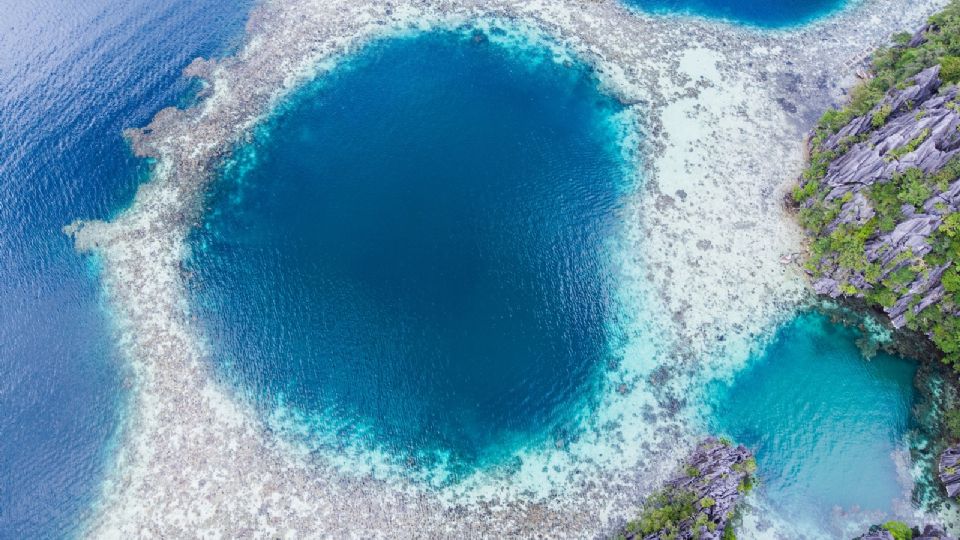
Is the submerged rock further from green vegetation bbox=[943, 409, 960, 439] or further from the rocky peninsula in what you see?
green vegetation bbox=[943, 409, 960, 439]

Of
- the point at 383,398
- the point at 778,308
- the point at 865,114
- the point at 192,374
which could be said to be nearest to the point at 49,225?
the point at 192,374

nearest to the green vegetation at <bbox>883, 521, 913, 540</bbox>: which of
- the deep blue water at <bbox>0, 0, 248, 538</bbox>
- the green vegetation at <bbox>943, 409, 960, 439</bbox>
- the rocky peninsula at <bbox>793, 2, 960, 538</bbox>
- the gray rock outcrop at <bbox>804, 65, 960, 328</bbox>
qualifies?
the rocky peninsula at <bbox>793, 2, 960, 538</bbox>

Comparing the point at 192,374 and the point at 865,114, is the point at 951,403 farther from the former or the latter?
the point at 192,374

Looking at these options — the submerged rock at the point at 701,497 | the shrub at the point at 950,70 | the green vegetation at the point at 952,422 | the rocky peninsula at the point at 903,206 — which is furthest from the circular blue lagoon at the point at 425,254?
the shrub at the point at 950,70

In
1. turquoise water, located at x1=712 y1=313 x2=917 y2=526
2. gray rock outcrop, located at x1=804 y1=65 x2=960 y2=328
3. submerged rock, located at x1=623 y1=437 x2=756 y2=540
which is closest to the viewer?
submerged rock, located at x1=623 y1=437 x2=756 y2=540

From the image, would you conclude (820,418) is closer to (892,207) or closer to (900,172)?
(892,207)

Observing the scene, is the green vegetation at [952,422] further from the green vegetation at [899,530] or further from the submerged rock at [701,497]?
the submerged rock at [701,497]
